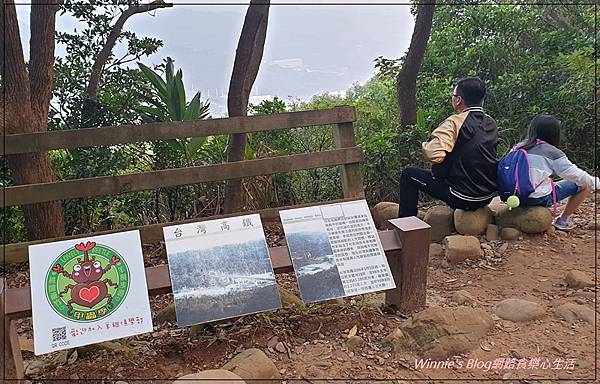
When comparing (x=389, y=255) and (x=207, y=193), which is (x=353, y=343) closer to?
(x=389, y=255)

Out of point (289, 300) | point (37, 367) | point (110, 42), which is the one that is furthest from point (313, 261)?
point (110, 42)

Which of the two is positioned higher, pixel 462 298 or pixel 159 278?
pixel 159 278

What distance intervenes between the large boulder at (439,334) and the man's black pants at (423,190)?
1.38 meters

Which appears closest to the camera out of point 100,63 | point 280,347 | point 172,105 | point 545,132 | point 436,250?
point 280,347

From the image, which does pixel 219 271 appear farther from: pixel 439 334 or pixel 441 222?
pixel 441 222

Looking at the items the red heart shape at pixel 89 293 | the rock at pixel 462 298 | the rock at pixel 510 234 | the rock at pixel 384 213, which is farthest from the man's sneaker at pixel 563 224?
the red heart shape at pixel 89 293

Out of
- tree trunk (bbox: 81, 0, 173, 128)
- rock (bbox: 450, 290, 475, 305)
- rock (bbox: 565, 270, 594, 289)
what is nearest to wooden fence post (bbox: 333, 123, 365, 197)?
rock (bbox: 450, 290, 475, 305)

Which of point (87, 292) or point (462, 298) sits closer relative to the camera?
point (87, 292)

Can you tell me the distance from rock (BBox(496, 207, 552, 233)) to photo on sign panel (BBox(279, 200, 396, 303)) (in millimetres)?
1588

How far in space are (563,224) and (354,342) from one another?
7.17ft

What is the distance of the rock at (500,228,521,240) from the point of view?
11.6ft

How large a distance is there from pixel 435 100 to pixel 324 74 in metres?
2.10

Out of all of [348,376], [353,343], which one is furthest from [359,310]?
[348,376]

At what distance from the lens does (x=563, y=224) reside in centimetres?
368
